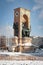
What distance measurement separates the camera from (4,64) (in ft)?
20.6

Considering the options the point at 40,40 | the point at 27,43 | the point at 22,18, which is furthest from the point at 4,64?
the point at 40,40

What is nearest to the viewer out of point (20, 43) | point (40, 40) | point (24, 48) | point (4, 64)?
point (4, 64)

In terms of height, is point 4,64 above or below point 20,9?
below

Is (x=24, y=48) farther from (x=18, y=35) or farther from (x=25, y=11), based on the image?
(x=25, y=11)

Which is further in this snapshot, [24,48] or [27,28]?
[27,28]

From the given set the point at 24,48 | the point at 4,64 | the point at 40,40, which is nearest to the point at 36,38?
the point at 40,40

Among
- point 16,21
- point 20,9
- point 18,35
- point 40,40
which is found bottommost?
point 40,40

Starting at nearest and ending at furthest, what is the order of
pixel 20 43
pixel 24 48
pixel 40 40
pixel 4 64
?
pixel 4 64 < pixel 24 48 < pixel 20 43 < pixel 40 40

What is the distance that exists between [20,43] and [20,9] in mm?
3196

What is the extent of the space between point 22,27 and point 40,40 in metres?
7.79

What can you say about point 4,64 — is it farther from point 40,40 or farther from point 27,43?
point 40,40

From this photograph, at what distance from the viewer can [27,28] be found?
1777 centimetres

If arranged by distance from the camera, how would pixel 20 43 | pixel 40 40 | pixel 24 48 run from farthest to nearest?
pixel 40 40 < pixel 20 43 < pixel 24 48

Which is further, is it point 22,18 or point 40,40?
point 40,40
